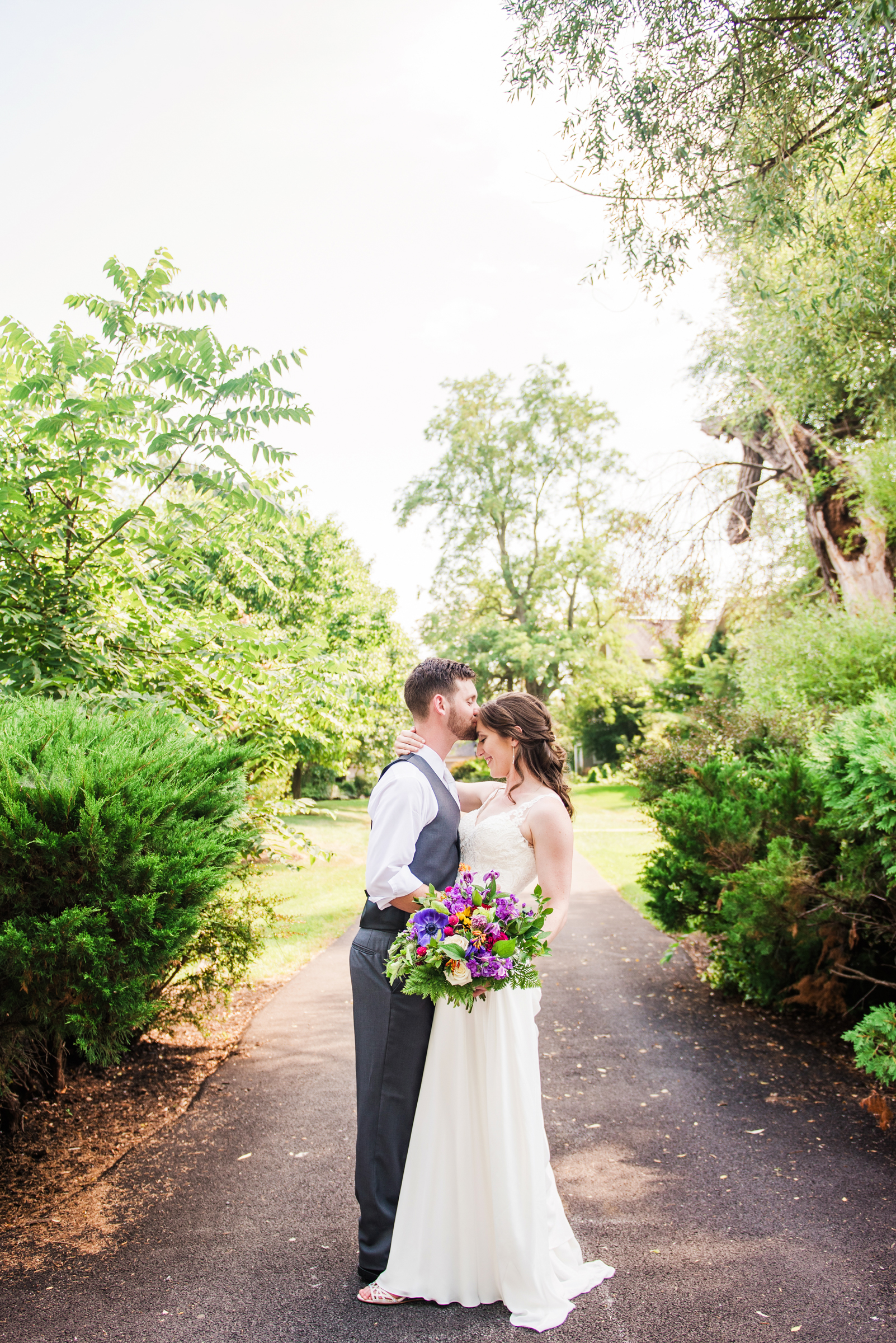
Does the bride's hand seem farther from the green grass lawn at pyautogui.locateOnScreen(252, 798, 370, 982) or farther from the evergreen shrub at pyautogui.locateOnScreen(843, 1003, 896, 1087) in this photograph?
the evergreen shrub at pyautogui.locateOnScreen(843, 1003, 896, 1087)

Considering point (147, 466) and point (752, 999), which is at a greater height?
point (147, 466)

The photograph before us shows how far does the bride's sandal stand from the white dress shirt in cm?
151

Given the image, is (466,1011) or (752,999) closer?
(466,1011)

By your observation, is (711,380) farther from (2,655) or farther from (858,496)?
(2,655)

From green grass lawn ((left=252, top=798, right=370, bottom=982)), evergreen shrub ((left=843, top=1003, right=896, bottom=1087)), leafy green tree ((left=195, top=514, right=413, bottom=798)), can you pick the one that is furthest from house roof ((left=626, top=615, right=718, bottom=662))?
evergreen shrub ((left=843, top=1003, right=896, bottom=1087))

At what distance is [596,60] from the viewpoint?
7480 mm

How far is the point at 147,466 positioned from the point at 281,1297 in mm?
4426

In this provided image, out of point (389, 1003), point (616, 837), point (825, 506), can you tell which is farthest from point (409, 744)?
point (616, 837)

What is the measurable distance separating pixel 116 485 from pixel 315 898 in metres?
10.3

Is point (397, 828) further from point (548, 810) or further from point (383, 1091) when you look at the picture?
point (383, 1091)

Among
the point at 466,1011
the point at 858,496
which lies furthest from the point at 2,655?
the point at 858,496

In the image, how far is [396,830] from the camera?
367cm

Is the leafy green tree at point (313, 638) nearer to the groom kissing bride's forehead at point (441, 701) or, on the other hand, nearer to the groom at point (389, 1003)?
the groom kissing bride's forehead at point (441, 701)

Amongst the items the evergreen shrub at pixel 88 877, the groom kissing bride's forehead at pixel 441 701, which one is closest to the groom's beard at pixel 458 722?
the groom kissing bride's forehead at pixel 441 701
